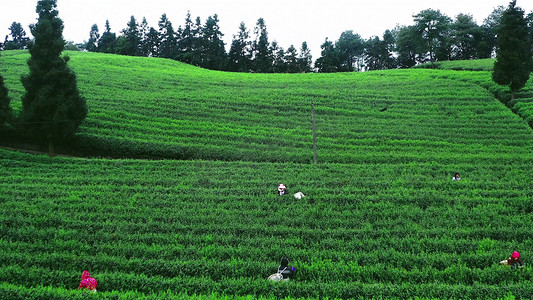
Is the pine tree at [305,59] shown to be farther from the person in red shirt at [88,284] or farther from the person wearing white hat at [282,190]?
the person in red shirt at [88,284]

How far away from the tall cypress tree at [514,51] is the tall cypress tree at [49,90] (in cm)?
3479

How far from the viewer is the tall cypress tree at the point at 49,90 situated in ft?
66.4

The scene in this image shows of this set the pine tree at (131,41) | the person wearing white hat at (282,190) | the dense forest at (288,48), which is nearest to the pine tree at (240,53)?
the dense forest at (288,48)

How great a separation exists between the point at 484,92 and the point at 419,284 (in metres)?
32.5

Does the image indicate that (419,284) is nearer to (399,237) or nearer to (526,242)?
(399,237)

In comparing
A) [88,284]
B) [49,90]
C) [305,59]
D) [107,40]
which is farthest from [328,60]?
[88,284]

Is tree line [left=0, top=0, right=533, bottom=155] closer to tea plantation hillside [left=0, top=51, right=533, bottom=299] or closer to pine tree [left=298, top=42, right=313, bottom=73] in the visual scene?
pine tree [left=298, top=42, right=313, bottom=73]

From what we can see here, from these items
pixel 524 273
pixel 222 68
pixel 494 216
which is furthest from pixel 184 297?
pixel 222 68

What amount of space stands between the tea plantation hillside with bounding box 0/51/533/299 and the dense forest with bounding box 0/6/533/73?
45.3 m

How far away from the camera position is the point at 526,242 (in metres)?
9.88

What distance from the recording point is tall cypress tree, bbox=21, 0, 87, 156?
20250mm

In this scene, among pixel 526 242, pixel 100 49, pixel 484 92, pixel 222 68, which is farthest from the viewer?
pixel 100 49

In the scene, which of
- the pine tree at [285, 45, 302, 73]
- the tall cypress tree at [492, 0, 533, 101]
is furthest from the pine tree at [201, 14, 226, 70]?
the tall cypress tree at [492, 0, 533, 101]

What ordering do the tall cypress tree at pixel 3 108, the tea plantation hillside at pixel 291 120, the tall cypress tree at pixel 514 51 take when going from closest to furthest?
1. the tall cypress tree at pixel 3 108
2. the tea plantation hillside at pixel 291 120
3. the tall cypress tree at pixel 514 51
